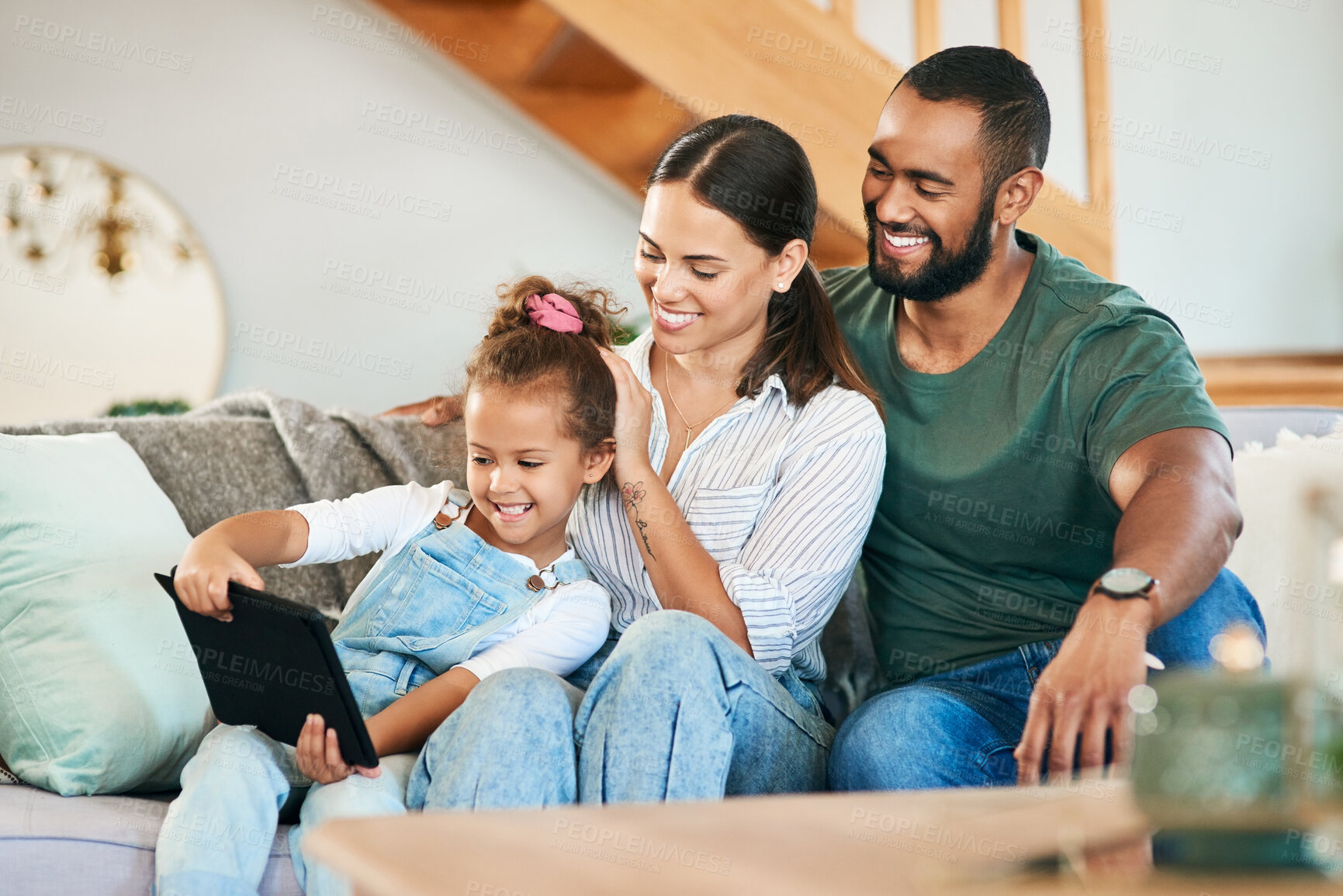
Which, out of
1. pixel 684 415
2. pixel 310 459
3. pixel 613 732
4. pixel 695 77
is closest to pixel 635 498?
pixel 684 415

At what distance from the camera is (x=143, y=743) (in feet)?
4.18

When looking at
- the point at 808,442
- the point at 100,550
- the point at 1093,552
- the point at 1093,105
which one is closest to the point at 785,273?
the point at 808,442

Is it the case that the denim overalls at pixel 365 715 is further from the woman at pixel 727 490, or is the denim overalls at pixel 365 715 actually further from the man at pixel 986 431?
the man at pixel 986 431

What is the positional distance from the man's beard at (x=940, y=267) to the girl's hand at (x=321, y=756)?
0.85 meters

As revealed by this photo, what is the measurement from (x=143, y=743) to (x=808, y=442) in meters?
0.80

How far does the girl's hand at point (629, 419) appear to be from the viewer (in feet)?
4.57

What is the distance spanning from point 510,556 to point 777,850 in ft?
2.67

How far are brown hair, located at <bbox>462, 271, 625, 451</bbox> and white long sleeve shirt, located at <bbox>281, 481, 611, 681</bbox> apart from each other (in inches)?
6.2

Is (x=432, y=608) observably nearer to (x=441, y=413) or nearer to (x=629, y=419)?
(x=629, y=419)

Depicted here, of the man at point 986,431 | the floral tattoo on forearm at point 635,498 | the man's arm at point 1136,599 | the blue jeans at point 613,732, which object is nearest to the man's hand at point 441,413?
the floral tattoo on forearm at point 635,498

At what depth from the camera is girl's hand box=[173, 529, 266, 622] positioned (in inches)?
45.1

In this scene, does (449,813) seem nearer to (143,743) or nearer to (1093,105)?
(143,743)

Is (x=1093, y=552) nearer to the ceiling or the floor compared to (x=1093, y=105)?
nearer to the floor

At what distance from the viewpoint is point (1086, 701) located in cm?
96
